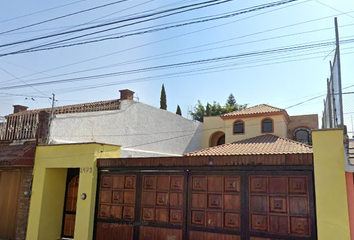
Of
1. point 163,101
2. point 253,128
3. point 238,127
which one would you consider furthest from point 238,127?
point 163,101

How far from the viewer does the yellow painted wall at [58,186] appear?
7988mm

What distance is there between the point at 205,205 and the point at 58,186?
5.07 meters

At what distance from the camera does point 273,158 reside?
20.3 ft

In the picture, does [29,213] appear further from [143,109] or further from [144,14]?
[143,109]

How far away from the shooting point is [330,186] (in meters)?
5.54

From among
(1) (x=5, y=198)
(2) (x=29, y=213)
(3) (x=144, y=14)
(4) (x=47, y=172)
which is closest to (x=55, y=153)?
(4) (x=47, y=172)

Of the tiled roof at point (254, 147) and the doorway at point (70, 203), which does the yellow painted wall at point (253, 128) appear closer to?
the tiled roof at point (254, 147)

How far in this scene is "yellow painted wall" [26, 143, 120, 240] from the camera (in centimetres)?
799

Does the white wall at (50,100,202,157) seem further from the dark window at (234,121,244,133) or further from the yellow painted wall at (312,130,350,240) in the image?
the yellow painted wall at (312,130,350,240)

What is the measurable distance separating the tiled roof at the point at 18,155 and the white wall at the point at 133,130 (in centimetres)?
109

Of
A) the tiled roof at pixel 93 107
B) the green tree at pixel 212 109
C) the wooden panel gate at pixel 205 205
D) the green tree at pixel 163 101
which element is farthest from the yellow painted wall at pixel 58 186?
the green tree at pixel 212 109

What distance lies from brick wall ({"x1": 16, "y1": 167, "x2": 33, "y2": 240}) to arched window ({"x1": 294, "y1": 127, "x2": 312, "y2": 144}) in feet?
59.7

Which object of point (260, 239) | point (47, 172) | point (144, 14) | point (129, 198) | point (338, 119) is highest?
point (144, 14)

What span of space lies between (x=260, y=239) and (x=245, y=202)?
0.80 m
